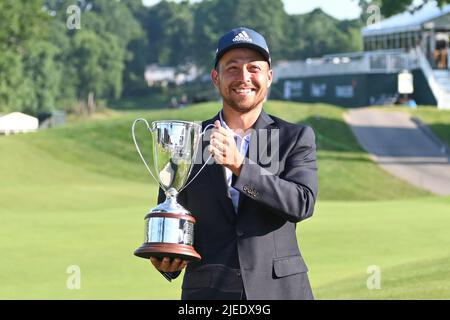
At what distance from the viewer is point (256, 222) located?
191 inches

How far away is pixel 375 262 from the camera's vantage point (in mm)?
16953

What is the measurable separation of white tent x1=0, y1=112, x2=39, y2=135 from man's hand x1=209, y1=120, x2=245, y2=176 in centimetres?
7203

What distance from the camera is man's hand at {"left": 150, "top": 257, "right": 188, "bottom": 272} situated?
4.87m

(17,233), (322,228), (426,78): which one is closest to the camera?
(17,233)

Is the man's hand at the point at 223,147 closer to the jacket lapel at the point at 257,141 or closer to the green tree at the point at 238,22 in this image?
the jacket lapel at the point at 257,141

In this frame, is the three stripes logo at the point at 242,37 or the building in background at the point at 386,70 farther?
the building in background at the point at 386,70

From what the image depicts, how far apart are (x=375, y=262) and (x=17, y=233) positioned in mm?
6739

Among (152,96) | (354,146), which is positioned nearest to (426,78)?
(354,146)

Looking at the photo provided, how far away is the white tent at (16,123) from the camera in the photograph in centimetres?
8250

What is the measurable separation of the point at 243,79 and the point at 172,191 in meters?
0.60

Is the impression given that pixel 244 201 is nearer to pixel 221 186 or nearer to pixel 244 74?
pixel 221 186

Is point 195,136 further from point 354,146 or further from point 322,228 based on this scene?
point 354,146

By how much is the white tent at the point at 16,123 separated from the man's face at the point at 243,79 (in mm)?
71703

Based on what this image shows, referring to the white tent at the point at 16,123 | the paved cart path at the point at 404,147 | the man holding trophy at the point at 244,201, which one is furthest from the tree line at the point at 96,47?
the man holding trophy at the point at 244,201
